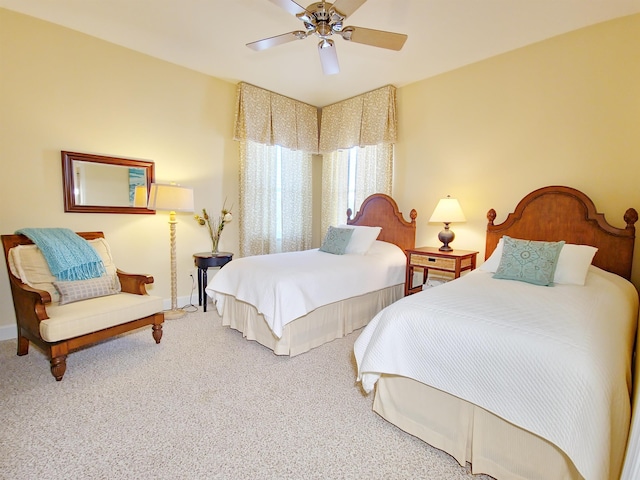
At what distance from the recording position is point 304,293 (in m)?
2.62

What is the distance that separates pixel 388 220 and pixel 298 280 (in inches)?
78.1

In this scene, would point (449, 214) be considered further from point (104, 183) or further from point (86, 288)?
point (104, 183)

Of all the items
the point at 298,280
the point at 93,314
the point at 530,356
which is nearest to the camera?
the point at 530,356

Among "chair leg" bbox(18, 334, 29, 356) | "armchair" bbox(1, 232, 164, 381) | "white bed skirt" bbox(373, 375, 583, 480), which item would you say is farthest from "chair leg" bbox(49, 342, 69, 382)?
"white bed skirt" bbox(373, 375, 583, 480)

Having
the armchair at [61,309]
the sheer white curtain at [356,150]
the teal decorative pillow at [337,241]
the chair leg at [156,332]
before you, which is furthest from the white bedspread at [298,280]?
the sheer white curtain at [356,150]

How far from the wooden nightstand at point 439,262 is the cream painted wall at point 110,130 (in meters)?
2.40

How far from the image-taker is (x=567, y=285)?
225 centimetres

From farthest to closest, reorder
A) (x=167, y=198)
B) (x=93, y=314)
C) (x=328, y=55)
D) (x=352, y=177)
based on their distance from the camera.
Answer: (x=352, y=177) → (x=167, y=198) → (x=328, y=55) → (x=93, y=314)

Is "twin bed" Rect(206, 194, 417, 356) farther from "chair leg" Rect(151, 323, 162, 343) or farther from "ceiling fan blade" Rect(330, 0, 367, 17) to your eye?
"ceiling fan blade" Rect(330, 0, 367, 17)

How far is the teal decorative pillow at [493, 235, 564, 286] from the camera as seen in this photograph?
91.9 inches

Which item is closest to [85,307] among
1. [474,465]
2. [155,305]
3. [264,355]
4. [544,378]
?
[155,305]

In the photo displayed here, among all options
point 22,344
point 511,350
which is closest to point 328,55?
point 511,350

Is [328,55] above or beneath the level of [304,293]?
above

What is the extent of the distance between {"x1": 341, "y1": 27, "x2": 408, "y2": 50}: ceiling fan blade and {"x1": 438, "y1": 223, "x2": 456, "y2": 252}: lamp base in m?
2.00
